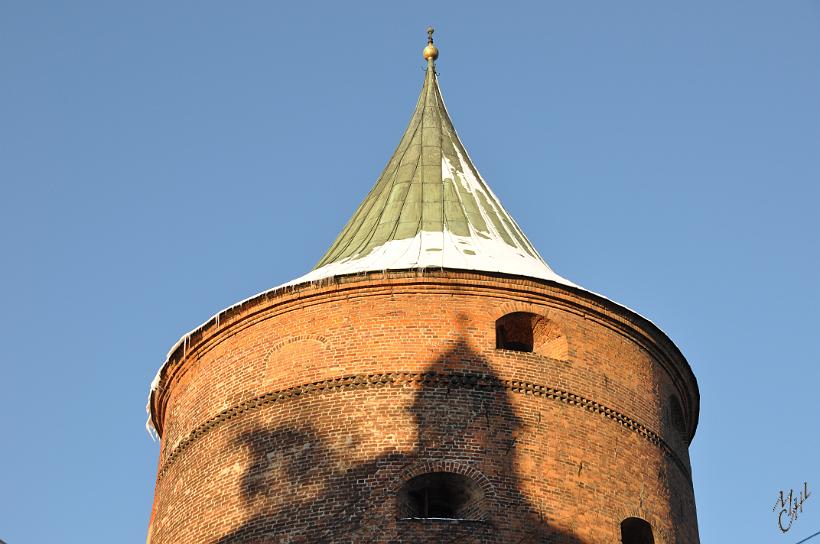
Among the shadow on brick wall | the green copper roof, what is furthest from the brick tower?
the green copper roof

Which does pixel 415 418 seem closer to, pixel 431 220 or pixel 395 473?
pixel 395 473

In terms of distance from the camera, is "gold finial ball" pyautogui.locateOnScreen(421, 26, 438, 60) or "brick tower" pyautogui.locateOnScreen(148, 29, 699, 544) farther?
"gold finial ball" pyautogui.locateOnScreen(421, 26, 438, 60)

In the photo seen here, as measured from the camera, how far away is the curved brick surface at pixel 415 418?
14.6m

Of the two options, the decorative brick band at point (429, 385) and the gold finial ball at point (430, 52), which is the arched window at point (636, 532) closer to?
the decorative brick band at point (429, 385)

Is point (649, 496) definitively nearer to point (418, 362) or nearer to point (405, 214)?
point (418, 362)

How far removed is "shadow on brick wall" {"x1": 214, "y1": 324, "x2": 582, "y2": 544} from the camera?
1435 centimetres

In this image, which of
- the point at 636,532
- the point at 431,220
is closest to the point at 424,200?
the point at 431,220

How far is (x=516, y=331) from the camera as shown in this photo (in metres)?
16.5

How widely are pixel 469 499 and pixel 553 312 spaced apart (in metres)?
2.66

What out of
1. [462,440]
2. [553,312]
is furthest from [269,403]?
[553,312]

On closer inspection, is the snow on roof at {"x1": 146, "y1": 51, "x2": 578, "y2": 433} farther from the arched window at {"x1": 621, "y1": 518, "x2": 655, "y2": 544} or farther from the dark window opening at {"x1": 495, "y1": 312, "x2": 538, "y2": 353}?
the arched window at {"x1": 621, "y1": 518, "x2": 655, "y2": 544}

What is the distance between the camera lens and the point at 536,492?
1472 centimetres

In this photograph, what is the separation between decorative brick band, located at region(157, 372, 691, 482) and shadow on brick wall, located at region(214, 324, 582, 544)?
0.07ft

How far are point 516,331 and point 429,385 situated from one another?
1.63 metres
